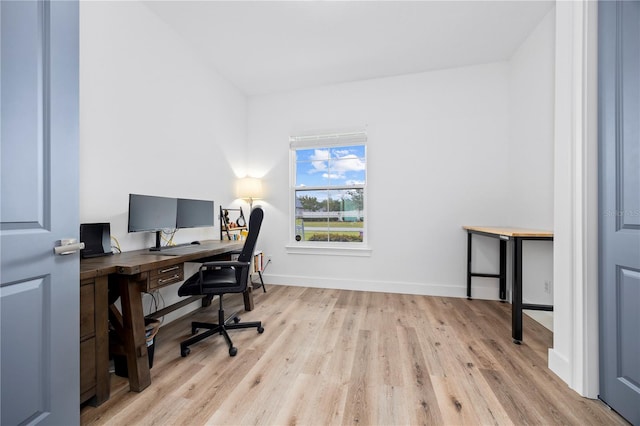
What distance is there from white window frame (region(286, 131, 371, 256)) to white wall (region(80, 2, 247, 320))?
1017mm

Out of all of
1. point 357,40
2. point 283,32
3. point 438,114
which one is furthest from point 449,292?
point 283,32

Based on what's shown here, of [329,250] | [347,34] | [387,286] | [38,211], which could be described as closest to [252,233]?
[38,211]

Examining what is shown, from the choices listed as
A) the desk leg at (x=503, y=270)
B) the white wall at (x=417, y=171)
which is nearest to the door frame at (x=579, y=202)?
the desk leg at (x=503, y=270)

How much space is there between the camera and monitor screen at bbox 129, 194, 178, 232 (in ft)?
6.18

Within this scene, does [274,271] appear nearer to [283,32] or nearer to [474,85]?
[283,32]

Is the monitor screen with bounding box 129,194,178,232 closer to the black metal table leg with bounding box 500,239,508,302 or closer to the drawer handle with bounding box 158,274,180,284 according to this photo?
the drawer handle with bounding box 158,274,180,284

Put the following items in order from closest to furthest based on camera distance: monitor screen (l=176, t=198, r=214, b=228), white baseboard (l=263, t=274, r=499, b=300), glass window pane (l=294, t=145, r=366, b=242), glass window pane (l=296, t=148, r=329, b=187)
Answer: monitor screen (l=176, t=198, r=214, b=228), white baseboard (l=263, t=274, r=499, b=300), glass window pane (l=294, t=145, r=366, b=242), glass window pane (l=296, t=148, r=329, b=187)

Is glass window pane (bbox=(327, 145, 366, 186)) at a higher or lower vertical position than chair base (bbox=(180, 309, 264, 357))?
higher

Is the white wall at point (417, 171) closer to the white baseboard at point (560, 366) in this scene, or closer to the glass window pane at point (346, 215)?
the glass window pane at point (346, 215)

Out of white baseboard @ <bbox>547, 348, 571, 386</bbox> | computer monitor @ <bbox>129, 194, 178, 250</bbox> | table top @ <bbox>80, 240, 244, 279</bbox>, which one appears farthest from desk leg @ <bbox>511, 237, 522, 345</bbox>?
computer monitor @ <bbox>129, 194, 178, 250</bbox>

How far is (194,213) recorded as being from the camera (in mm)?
2543

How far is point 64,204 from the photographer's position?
108 cm

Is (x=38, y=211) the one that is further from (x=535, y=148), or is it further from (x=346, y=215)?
(x=535, y=148)

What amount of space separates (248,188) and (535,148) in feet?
10.7
